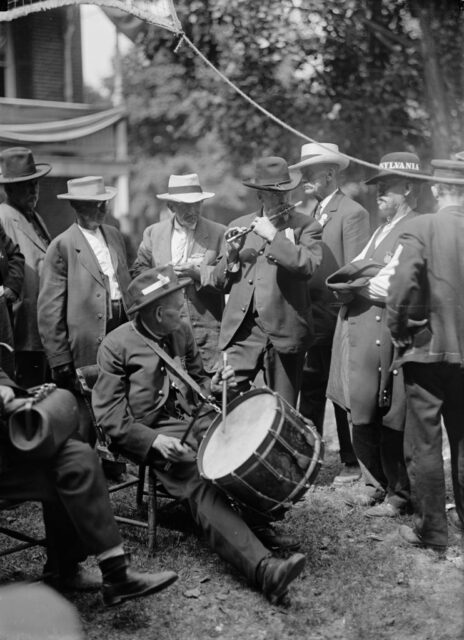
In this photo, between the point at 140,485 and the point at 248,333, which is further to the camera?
the point at 248,333

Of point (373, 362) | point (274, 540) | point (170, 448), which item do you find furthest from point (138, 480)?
point (373, 362)

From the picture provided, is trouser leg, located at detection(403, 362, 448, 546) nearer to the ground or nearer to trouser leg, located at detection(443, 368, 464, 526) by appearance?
trouser leg, located at detection(443, 368, 464, 526)

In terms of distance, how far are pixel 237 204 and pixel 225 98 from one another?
68.7ft

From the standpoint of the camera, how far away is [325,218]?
6520 millimetres

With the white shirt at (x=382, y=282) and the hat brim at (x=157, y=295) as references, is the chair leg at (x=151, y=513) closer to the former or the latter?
the hat brim at (x=157, y=295)

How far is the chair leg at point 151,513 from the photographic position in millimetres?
4906

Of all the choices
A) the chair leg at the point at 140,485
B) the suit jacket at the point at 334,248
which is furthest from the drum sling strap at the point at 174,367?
the suit jacket at the point at 334,248

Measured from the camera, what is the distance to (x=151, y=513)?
16.2 feet

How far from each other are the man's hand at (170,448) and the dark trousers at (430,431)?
134cm

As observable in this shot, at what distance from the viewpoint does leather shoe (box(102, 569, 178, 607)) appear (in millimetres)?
4094

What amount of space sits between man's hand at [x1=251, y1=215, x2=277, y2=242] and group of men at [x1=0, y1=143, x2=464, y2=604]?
1 centimetres

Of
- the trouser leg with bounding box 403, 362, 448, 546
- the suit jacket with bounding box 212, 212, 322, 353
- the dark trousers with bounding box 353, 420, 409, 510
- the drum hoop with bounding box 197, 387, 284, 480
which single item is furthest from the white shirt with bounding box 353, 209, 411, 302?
the drum hoop with bounding box 197, 387, 284, 480

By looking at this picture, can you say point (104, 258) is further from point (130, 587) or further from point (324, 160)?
point (130, 587)

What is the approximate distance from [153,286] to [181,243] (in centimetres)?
186
